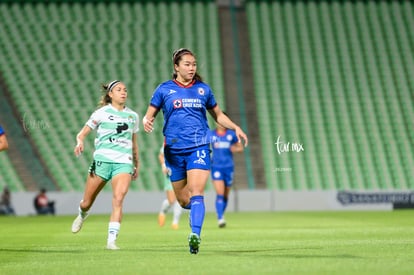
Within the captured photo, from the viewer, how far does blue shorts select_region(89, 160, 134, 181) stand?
12.7 metres

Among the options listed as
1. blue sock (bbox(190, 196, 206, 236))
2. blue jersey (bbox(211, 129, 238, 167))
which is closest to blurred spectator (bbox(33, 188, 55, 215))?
blue jersey (bbox(211, 129, 238, 167))

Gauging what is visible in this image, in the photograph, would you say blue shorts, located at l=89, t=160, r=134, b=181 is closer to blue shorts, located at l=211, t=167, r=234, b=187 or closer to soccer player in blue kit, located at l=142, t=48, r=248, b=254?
soccer player in blue kit, located at l=142, t=48, r=248, b=254

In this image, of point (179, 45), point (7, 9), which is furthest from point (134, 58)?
A: point (7, 9)

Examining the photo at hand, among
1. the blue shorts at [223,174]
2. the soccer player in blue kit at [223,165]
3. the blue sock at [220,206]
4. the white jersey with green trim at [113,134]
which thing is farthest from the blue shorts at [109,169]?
the blue shorts at [223,174]

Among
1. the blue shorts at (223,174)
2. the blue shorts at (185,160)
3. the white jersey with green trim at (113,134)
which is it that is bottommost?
the blue shorts at (185,160)

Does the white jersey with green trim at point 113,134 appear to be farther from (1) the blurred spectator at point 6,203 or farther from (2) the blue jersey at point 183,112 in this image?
(1) the blurred spectator at point 6,203

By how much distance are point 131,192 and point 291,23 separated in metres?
12.2

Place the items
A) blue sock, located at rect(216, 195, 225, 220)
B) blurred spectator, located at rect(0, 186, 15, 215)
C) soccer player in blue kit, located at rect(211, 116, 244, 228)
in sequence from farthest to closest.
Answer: blurred spectator, located at rect(0, 186, 15, 215) < soccer player in blue kit, located at rect(211, 116, 244, 228) < blue sock, located at rect(216, 195, 225, 220)

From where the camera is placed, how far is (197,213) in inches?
432

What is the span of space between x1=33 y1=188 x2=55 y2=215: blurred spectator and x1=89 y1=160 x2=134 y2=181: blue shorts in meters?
17.0

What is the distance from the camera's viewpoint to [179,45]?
37.3m

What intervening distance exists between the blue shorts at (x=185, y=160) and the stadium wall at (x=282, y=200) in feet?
62.1

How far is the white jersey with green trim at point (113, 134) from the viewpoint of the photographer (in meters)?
12.7

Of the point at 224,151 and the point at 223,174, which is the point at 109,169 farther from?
the point at 224,151
